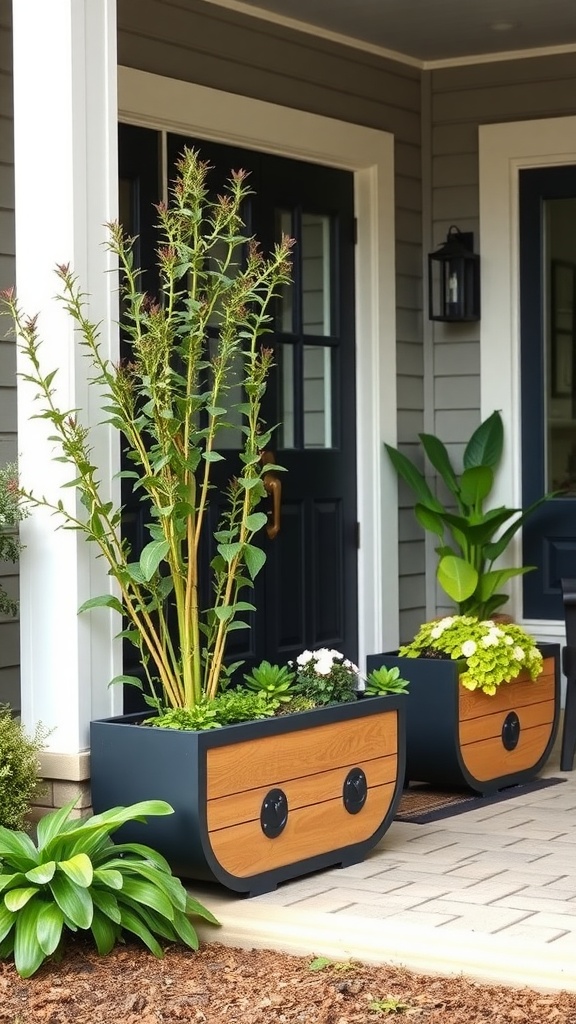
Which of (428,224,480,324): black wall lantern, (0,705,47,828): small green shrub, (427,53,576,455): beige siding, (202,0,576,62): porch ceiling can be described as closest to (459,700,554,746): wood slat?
(0,705,47,828): small green shrub

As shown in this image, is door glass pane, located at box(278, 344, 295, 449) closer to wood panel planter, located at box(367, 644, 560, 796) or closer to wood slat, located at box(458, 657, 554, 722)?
wood panel planter, located at box(367, 644, 560, 796)

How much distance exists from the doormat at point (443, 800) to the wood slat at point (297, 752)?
56 centimetres

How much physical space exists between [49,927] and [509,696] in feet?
6.92

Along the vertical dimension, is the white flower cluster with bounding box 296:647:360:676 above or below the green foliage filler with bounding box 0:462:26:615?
below

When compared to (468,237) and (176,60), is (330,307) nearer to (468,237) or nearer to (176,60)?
(468,237)

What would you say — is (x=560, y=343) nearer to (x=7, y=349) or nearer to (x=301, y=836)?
(x=7, y=349)

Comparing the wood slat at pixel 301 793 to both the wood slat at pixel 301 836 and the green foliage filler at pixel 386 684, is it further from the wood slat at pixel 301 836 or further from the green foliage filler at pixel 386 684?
the green foliage filler at pixel 386 684

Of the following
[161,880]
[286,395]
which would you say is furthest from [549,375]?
[161,880]

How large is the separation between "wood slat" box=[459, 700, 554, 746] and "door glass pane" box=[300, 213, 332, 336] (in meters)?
1.80

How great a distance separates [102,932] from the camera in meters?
3.17

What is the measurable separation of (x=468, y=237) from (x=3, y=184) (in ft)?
7.88

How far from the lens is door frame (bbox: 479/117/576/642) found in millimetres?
6160

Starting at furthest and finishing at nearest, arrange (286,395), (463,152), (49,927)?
(463,152), (286,395), (49,927)

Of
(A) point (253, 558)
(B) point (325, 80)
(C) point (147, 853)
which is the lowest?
(C) point (147, 853)
